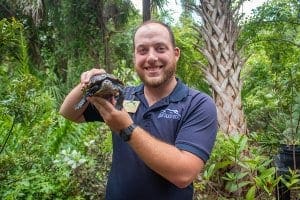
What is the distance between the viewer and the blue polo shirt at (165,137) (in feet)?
5.89

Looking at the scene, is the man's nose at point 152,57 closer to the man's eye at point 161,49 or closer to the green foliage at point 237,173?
the man's eye at point 161,49

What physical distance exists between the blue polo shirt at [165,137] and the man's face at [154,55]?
109 millimetres

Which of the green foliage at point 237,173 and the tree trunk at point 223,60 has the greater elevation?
the tree trunk at point 223,60

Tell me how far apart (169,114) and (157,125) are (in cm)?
7

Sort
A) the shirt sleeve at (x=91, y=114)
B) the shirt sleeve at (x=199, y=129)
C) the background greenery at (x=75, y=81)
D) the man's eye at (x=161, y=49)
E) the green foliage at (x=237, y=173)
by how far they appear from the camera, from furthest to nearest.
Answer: the background greenery at (x=75, y=81)
the green foliage at (x=237, y=173)
the shirt sleeve at (x=91, y=114)
the man's eye at (x=161, y=49)
the shirt sleeve at (x=199, y=129)

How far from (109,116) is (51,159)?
2.22 meters

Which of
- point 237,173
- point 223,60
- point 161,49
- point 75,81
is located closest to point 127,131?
point 161,49

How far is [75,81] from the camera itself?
8.68 m

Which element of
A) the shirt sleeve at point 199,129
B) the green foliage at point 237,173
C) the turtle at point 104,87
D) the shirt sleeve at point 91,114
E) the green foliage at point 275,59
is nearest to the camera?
the turtle at point 104,87

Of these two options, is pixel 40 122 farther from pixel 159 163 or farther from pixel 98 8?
pixel 98 8

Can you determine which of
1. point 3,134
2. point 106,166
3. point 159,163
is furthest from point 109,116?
point 3,134

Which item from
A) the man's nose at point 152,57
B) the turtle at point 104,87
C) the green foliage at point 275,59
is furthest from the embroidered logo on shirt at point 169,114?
the green foliage at point 275,59

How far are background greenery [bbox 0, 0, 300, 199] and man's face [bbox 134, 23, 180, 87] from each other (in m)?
1.03

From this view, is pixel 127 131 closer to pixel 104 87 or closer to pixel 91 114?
pixel 104 87
